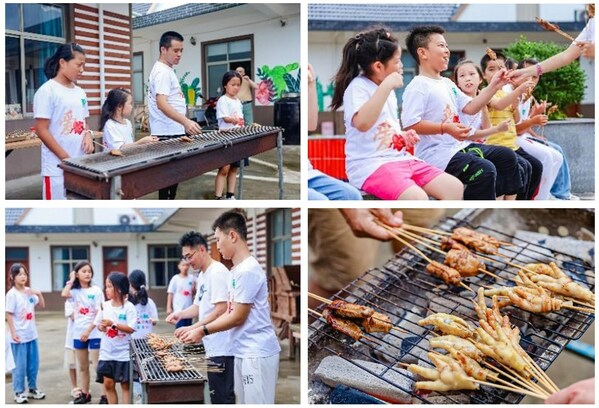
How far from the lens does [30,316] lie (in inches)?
163

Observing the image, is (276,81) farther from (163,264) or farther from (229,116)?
(163,264)

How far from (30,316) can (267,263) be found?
4.45ft

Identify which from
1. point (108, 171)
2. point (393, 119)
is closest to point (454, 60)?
point (393, 119)

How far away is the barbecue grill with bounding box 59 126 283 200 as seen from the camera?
3.31 m

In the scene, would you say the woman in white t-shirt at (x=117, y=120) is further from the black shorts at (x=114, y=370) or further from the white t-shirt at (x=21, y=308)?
the black shorts at (x=114, y=370)

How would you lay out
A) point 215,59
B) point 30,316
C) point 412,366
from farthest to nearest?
1. point 30,316
2. point 215,59
3. point 412,366

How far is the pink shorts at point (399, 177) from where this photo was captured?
3736mm

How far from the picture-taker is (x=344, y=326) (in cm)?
357

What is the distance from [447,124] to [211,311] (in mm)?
1547

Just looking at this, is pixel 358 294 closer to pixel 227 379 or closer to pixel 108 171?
pixel 227 379

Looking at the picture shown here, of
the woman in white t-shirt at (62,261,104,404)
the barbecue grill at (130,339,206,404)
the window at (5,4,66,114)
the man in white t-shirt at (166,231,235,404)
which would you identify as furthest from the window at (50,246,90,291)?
the barbecue grill at (130,339,206,404)

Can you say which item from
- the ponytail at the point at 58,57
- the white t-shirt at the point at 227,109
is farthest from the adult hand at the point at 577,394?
the ponytail at the point at 58,57

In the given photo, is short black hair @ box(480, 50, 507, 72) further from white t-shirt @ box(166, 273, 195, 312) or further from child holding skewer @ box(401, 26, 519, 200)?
white t-shirt @ box(166, 273, 195, 312)

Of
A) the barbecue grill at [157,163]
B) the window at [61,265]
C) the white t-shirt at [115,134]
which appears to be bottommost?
the window at [61,265]
